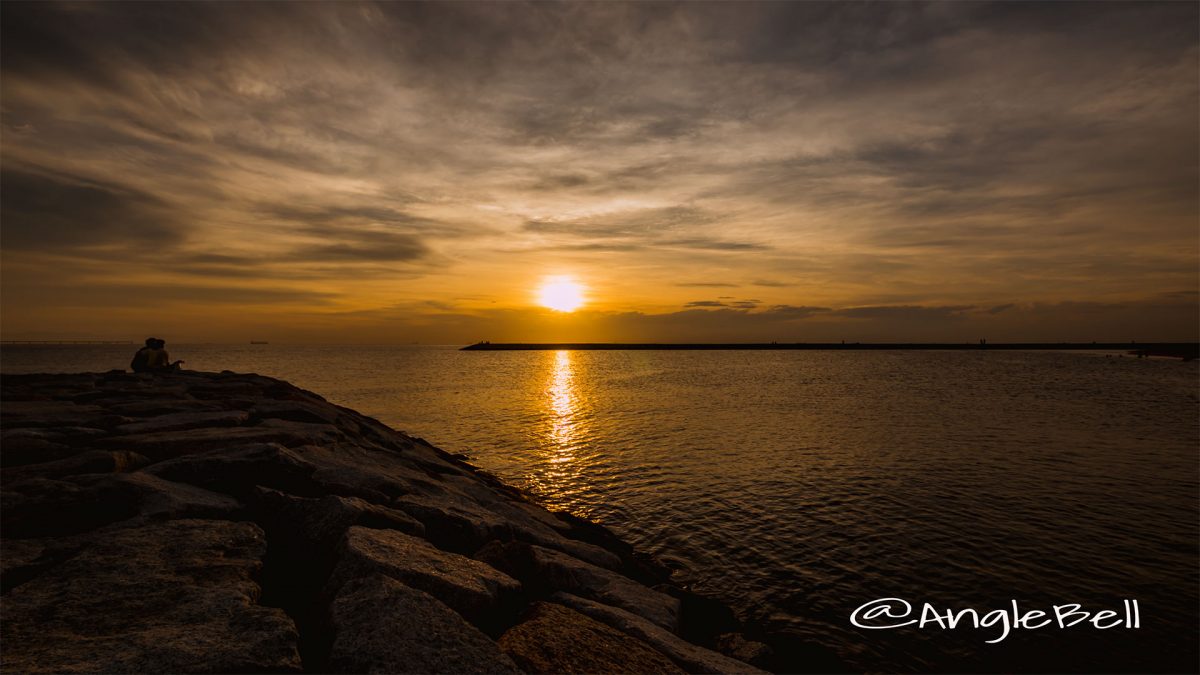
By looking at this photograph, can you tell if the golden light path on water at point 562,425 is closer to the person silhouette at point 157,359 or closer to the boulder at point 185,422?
the boulder at point 185,422

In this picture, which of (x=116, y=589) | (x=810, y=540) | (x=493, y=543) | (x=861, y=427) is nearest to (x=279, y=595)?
(x=116, y=589)

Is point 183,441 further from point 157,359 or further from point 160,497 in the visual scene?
point 157,359

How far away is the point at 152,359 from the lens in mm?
21797

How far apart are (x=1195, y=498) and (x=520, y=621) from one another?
20957mm

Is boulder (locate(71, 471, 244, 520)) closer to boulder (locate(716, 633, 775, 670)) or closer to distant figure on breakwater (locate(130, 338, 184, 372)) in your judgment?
boulder (locate(716, 633, 775, 670))

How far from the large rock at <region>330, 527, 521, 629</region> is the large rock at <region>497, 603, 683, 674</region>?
38 cm

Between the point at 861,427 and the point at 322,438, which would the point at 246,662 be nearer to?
the point at 322,438

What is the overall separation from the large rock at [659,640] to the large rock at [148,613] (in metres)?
2.89

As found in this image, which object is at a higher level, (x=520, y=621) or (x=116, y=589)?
(x=116, y=589)

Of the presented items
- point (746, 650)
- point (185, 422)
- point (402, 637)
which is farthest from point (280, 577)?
point (185, 422)

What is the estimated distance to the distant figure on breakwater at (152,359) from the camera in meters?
21.3

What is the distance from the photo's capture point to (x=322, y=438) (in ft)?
36.1

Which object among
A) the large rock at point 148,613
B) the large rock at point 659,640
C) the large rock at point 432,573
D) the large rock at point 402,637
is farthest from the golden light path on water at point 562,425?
the large rock at point 402,637

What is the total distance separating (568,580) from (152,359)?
2318 centimetres
